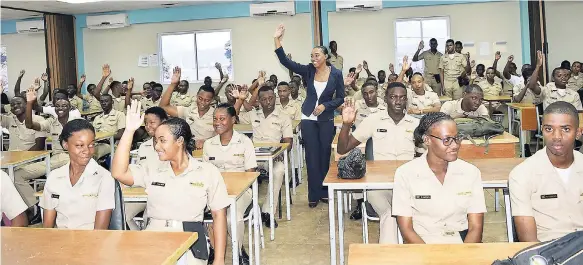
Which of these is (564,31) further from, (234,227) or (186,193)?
(186,193)

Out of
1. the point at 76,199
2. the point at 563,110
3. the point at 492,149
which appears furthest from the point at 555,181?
the point at 76,199

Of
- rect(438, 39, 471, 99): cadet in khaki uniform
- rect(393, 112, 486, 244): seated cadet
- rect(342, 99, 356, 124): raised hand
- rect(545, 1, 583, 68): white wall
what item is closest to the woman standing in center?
rect(342, 99, 356, 124): raised hand

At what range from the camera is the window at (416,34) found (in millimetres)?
11749

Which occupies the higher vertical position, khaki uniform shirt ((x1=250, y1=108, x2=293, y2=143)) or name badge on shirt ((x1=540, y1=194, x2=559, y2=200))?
khaki uniform shirt ((x1=250, y1=108, x2=293, y2=143))

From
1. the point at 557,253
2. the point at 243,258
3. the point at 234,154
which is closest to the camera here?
the point at 557,253

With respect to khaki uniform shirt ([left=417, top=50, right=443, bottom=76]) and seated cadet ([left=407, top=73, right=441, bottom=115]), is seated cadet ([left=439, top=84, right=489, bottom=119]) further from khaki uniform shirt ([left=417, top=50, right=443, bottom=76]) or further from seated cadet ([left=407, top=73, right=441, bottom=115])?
khaki uniform shirt ([left=417, top=50, right=443, bottom=76])

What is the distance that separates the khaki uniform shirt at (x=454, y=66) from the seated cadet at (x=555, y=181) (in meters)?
8.41

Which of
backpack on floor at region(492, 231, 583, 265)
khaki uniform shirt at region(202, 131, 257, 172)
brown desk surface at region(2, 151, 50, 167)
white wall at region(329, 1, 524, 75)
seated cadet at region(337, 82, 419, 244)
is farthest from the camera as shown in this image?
white wall at region(329, 1, 524, 75)

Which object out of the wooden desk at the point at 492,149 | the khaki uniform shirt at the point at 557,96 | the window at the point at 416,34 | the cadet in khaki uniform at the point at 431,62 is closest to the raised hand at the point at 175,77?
the wooden desk at the point at 492,149

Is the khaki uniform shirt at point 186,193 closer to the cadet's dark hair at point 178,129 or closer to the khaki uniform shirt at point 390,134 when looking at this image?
the cadet's dark hair at point 178,129

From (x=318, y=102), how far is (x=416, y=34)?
23.7 feet

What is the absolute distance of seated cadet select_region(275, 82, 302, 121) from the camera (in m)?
7.13

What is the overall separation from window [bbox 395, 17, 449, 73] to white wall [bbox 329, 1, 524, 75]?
0.27ft

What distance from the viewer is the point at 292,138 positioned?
597 centimetres
